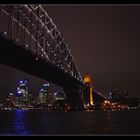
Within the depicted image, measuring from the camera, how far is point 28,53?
24672 millimetres

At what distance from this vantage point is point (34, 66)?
88.4ft

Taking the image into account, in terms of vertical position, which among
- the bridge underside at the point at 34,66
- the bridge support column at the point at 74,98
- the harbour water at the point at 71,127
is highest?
the bridge underside at the point at 34,66

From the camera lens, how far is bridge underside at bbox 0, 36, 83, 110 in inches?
892

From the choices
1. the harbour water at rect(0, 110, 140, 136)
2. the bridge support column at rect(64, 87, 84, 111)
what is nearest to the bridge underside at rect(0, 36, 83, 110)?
the bridge support column at rect(64, 87, 84, 111)

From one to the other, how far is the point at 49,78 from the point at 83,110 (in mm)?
13294

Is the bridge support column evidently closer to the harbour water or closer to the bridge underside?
the bridge underside

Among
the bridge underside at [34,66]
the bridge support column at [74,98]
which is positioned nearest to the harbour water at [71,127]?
the bridge underside at [34,66]

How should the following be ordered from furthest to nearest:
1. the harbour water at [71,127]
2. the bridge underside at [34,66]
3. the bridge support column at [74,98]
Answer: the bridge support column at [74,98] < the bridge underside at [34,66] < the harbour water at [71,127]

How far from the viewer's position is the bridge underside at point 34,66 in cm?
2265

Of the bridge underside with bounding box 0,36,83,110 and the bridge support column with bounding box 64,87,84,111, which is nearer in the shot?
the bridge underside with bounding box 0,36,83,110

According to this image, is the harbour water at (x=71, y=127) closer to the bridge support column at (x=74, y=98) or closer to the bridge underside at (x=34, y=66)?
the bridge underside at (x=34, y=66)

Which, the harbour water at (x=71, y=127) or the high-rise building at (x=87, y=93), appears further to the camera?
the high-rise building at (x=87, y=93)

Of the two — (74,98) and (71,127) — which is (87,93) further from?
(71,127)
